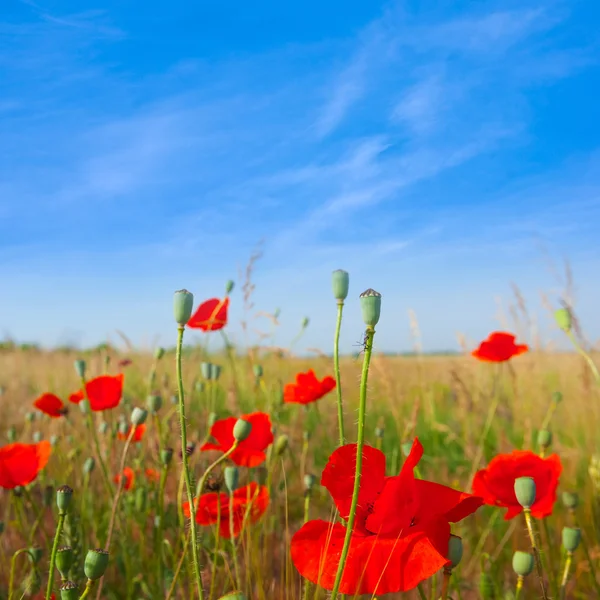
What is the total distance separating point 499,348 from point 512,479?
1.02m

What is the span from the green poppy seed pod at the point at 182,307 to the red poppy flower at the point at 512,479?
0.63m

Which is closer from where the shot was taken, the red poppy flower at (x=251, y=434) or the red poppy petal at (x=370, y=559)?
the red poppy petal at (x=370, y=559)

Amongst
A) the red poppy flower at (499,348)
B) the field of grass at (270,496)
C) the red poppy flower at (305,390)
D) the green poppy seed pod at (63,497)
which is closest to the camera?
the green poppy seed pod at (63,497)

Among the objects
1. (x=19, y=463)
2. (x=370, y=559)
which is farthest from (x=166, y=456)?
(x=370, y=559)

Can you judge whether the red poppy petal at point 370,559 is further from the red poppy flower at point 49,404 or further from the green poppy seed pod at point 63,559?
the red poppy flower at point 49,404

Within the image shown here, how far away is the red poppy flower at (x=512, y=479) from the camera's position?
3.86 feet

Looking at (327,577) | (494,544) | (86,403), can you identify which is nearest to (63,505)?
(327,577)

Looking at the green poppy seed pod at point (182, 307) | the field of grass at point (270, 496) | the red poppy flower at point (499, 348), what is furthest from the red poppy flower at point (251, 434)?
the red poppy flower at point (499, 348)

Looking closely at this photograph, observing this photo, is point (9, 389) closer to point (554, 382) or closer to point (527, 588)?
point (527, 588)

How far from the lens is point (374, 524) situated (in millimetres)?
798

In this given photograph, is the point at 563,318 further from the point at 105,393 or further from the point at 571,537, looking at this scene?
the point at 105,393

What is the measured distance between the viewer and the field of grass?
1463 millimetres

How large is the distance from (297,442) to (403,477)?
2.23m

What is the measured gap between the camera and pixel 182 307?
854 millimetres
